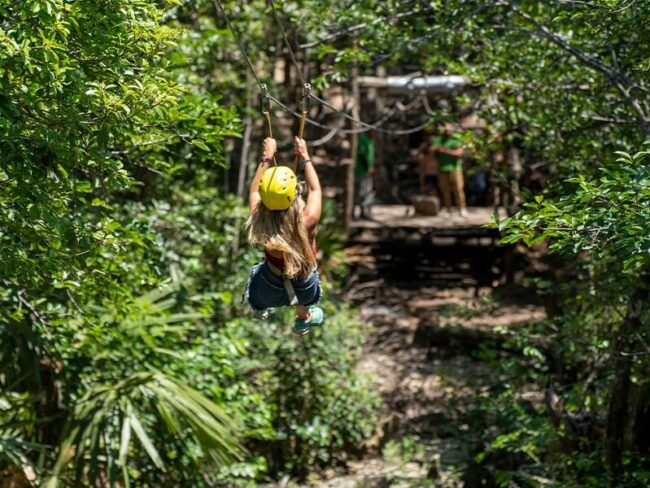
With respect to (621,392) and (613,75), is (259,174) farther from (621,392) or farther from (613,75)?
(621,392)

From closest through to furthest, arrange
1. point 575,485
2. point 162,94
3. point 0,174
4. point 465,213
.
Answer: point 162,94
point 0,174
point 575,485
point 465,213

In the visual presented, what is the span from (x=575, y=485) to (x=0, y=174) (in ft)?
14.9

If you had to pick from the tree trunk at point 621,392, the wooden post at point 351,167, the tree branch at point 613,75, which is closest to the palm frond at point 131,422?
the tree trunk at point 621,392

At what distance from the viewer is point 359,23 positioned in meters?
7.94

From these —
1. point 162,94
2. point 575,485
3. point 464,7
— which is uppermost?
point 464,7

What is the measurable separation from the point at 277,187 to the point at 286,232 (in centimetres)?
25

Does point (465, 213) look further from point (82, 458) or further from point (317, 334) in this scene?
point (82, 458)

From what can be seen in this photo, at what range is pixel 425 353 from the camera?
13.0m

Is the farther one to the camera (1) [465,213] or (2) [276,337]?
(1) [465,213]

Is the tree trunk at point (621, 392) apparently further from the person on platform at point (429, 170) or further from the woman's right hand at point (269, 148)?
the person on platform at point (429, 170)

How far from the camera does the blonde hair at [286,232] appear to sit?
4.90 metres

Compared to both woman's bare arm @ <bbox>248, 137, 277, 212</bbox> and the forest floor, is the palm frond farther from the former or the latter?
woman's bare arm @ <bbox>248, 137, 277, 212</bbox>

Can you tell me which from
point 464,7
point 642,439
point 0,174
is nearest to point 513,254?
point 642,439

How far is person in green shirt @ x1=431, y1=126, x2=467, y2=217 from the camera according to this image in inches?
581
